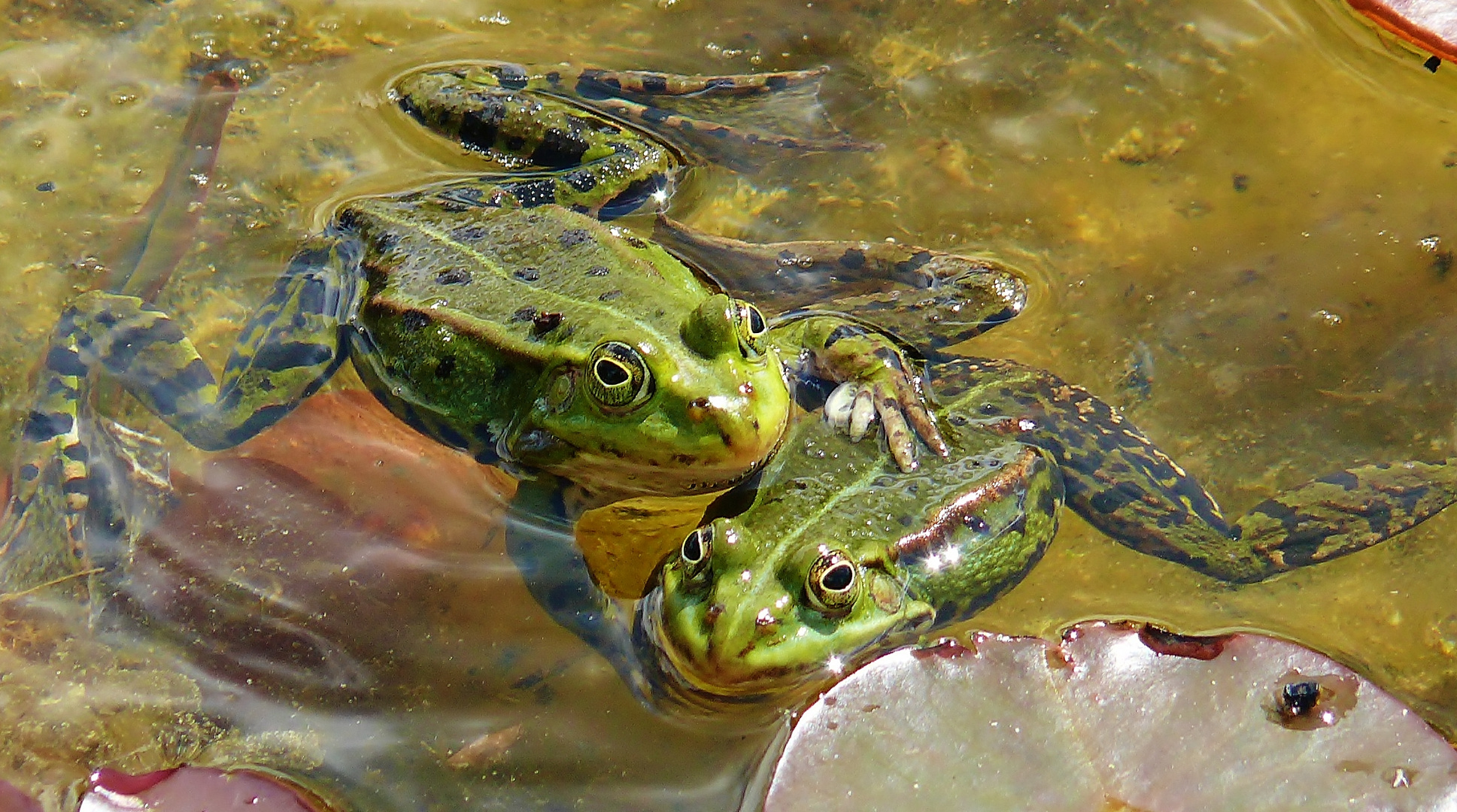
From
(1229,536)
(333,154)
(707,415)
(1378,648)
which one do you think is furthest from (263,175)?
(1378,648)

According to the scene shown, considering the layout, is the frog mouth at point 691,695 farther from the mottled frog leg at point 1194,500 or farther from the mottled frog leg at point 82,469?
the mottled frog leg at point 82,469

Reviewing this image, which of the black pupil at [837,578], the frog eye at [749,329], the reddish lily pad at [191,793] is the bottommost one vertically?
the reddish lily pad at [191,793]

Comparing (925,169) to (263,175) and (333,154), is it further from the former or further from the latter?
(263,175)

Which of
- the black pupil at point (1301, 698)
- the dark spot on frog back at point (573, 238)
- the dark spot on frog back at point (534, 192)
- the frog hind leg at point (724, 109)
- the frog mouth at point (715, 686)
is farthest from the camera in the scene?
the frog hind leg at point (724, 109)

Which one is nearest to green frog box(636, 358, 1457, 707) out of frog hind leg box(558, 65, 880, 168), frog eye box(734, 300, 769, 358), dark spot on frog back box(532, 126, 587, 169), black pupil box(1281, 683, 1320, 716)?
frog eye box(734, 300, 769, 358)

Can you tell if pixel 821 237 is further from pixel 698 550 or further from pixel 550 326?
pixel 698 550

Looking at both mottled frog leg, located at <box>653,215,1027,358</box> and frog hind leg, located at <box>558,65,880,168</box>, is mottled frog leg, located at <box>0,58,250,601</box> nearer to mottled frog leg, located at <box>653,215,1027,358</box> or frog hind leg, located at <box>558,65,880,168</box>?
frog hind leg, located at <box>558,65,880,168</box>

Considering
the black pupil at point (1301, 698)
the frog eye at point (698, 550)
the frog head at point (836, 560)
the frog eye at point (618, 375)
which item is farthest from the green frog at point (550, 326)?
the black pupil at point (1301, 698)
